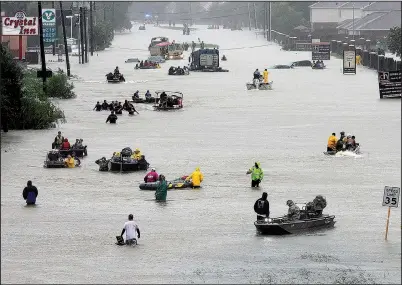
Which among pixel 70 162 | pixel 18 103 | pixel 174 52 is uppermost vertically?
pixel 174 52

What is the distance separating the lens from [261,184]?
55656 millimetres

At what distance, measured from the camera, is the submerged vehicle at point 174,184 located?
175 ft

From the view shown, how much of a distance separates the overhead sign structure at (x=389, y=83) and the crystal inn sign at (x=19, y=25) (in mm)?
30265

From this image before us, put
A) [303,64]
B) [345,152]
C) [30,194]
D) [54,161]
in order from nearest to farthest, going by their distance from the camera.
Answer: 1. [30,194]
2. [54,161]
3. [345,152]
4. [303,64]

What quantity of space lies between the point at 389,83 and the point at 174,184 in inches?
1800

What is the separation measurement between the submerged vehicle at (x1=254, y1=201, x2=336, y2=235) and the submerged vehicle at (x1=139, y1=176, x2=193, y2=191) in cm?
1013

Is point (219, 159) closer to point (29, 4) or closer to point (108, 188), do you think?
point (108, 188)

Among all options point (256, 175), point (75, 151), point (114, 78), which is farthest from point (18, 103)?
point (114, 78)

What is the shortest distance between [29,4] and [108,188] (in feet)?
475

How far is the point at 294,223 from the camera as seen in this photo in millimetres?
43062

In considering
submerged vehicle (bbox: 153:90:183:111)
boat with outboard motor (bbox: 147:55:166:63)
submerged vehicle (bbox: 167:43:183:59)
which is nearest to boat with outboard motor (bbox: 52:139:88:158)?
submerged vehicle (bbox: 153:90:183:111)

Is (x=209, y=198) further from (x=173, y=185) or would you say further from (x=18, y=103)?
(x=18, y=103)

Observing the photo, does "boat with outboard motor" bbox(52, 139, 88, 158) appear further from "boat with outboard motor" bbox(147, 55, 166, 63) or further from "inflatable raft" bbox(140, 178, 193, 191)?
"boat with outboard motor" bbox(147, 55, 166, 63)

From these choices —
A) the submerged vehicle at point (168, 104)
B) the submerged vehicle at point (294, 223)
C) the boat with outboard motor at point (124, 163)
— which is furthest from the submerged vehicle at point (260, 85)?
the submerged vehicle at point (294, 223)
